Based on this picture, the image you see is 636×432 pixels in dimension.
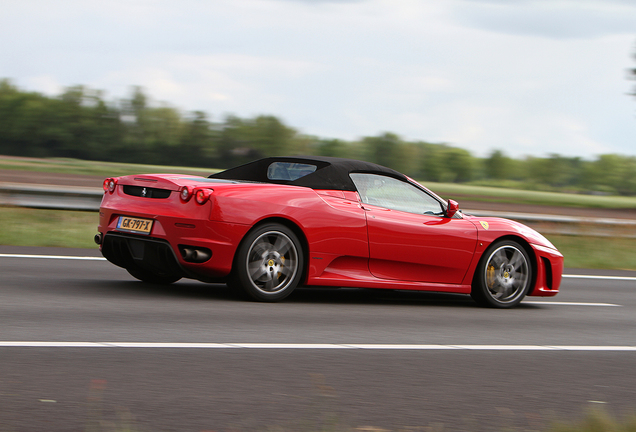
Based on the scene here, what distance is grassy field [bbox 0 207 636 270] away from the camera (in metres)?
11.7

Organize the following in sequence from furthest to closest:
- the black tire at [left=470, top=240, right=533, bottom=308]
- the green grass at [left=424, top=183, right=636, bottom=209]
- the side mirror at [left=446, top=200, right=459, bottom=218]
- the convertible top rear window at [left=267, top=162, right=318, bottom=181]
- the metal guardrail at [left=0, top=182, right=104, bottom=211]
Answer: the green grass at [left=424, top=183, right=636, bottom=209]
the metal guardrail at [left=0, top=182, right=104, bottom=211]
the black tire at [left=470, top=240, right=533, bottom=308]
the side mirror at [left=446, top=200, right=459, bottom=218]
the convertible top rear window at [left=267, top=162, right=318, bottom=181]

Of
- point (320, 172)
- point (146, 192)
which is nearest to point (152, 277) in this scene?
point (146, 192)

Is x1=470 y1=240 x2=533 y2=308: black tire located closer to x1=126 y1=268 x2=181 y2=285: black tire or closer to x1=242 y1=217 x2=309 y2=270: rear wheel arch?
x1=242 y1=217 x2=309 y2=270: rear wheel arch

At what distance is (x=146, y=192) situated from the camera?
21.6 ft

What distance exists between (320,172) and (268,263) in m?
1.06

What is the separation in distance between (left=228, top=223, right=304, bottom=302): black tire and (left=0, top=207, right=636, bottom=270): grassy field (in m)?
5.84

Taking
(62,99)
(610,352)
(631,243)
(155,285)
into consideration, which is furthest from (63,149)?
(610,352)

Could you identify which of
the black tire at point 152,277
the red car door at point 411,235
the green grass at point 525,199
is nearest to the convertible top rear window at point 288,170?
the red car door at point 411,235

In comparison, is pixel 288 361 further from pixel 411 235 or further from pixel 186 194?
pixel 411 235

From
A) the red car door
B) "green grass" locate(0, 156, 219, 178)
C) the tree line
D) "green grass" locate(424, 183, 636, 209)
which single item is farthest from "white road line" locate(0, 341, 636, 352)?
the tree line

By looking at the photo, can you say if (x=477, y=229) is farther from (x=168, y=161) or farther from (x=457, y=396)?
(x=168, y=161)

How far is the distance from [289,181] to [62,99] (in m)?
43.1

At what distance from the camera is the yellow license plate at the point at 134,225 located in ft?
21.1

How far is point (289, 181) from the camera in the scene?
712cm
